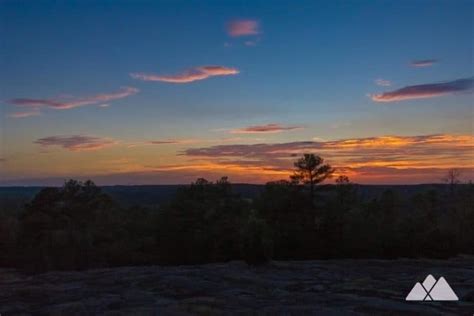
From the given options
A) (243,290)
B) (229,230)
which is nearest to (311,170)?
(229,230)

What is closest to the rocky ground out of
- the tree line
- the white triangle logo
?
the white triangle logo

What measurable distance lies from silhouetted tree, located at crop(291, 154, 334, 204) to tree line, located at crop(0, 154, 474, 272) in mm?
74

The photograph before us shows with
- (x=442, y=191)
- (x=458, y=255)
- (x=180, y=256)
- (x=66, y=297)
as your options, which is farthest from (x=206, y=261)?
(x=442, y=191)

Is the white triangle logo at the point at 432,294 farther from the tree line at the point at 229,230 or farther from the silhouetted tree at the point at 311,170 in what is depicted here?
the silhouetted tree at the point at 311,170

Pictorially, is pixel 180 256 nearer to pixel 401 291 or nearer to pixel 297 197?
pixel 297 197

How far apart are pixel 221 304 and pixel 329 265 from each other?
14437mm

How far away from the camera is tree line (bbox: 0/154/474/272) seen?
117 ft

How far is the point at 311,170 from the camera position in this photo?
132 feet

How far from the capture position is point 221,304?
18812 mm

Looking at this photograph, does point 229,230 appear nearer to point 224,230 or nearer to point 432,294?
point 224,230

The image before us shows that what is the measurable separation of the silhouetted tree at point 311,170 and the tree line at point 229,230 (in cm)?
7

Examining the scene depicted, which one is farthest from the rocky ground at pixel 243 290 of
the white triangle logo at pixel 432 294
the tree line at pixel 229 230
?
the tree line at pixel 229 230

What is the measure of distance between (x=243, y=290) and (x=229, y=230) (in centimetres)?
1320

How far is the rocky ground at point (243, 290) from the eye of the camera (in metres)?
17.9
